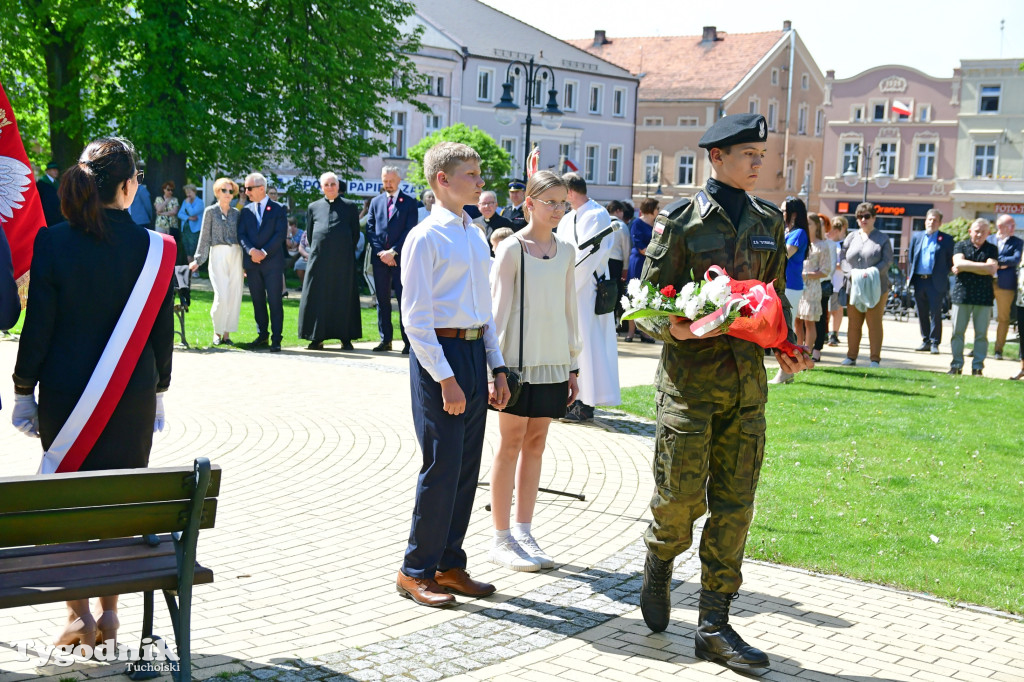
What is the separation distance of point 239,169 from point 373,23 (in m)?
6.04

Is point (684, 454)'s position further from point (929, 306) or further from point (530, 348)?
point (929, 306)

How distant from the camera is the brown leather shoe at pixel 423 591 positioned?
17.5 feet

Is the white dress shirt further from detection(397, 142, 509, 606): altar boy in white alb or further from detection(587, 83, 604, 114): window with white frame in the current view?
detection(587, 83, 604, 114): window with white frame

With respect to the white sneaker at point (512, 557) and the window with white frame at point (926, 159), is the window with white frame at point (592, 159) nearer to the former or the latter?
the window with white frame at point (926, 159)

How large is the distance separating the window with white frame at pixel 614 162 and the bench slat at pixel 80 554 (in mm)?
68827

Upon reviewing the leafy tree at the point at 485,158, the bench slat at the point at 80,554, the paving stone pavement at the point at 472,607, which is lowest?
the paving stone pavement at the point at 472,607

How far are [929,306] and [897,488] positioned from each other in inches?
449

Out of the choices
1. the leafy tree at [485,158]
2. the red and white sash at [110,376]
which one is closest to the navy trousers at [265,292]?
the red and white sash at [110,376]

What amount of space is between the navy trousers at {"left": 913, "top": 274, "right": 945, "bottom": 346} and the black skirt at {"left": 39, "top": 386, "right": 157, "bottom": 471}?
16161mm

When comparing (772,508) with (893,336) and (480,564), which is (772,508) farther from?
(893,336)

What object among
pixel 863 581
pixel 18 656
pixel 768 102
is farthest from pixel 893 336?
pixel 768 102

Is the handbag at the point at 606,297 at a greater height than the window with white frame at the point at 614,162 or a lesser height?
lesser

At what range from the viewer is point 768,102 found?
75375 millimetres

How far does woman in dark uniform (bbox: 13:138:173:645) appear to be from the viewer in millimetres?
4309
